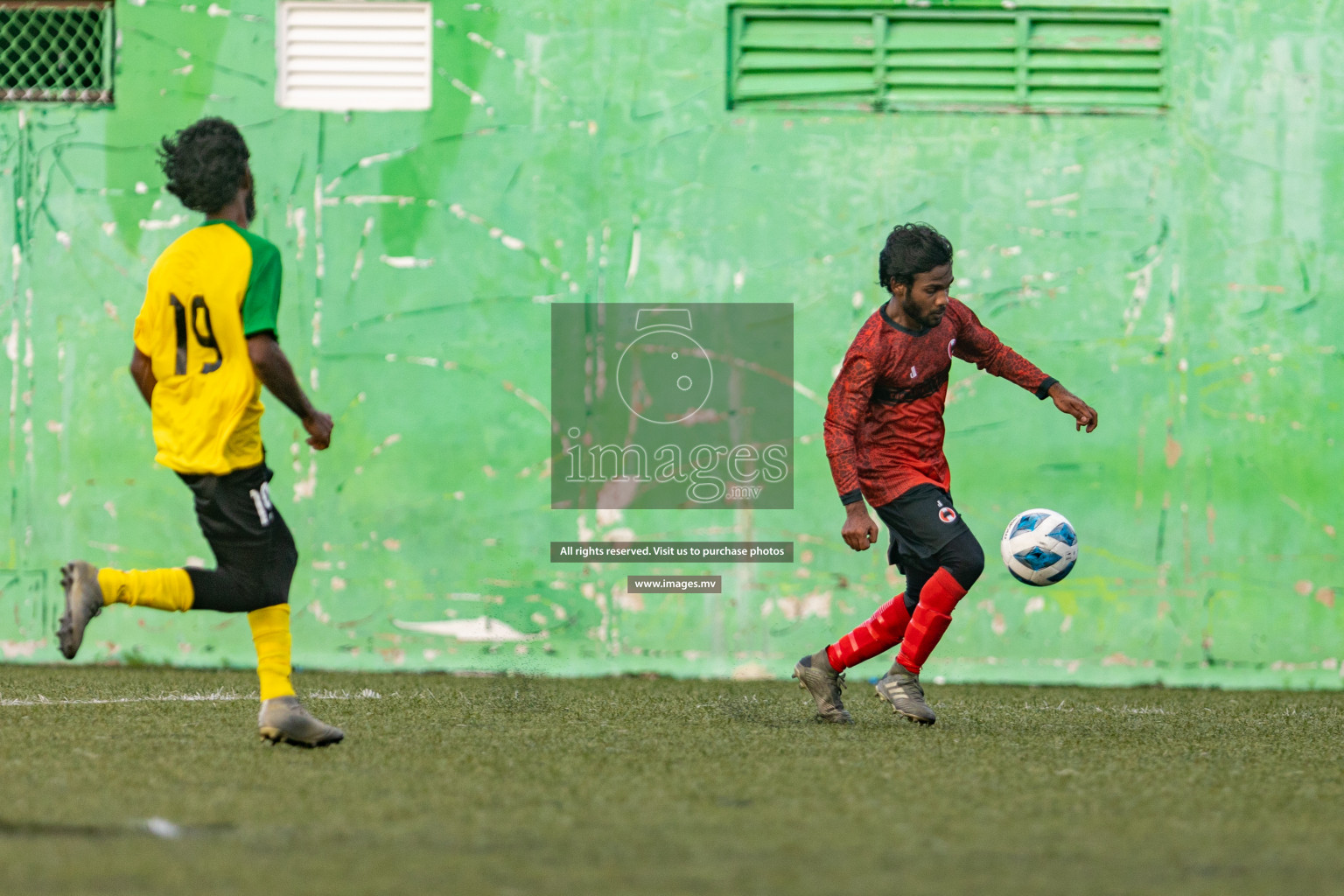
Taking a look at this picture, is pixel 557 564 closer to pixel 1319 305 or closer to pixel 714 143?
pixel 714 143

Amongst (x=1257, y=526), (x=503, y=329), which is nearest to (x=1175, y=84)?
(x=1257, y=526)

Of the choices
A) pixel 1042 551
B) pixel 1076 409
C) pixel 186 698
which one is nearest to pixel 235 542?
pixel 186 698

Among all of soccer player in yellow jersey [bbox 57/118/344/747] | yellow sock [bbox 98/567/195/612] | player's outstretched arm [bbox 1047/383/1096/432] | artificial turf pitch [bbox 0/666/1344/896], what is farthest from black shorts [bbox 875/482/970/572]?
yellow sock [bbox 98/567/195/612]

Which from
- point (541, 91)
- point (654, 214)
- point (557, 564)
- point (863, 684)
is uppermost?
point (541, 91)

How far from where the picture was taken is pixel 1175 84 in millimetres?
7449

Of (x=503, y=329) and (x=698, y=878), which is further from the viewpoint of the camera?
(x=503, y=329)

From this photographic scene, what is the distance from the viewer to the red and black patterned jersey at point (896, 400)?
5.33m

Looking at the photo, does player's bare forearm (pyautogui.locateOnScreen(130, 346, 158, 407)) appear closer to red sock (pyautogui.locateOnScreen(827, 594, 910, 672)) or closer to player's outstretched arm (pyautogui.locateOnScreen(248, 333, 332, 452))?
player's outstretched arm (pyautogui.locateOnScreen(248, 333, 332, 452))

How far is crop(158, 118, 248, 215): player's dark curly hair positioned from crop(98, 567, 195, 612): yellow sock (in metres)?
1.11

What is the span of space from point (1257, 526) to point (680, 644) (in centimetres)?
279

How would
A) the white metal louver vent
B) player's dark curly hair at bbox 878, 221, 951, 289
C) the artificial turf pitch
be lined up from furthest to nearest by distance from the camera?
1. the white metal louver vent
2. player's dark curly hair at bbox 878, 221, 951, 289
3. the artificial turf pitch

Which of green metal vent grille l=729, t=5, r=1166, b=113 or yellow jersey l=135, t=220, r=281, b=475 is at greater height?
green metal vent grille l=729, t=5, r=1166, b=113

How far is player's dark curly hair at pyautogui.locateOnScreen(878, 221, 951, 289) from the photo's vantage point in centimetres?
529

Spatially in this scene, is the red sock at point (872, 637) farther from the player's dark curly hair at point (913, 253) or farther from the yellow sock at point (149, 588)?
the yellow sock at point (149, 588)
